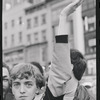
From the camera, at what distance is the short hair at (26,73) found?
121cm

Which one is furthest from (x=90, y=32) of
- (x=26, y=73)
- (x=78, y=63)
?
(x=26, y=73)

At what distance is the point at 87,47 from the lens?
1407 millimetres

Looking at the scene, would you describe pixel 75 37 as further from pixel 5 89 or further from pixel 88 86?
pixel 5 89

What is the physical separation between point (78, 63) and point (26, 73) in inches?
10.8

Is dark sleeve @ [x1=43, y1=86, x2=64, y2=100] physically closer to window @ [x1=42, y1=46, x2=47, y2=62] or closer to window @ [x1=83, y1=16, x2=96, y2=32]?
window @ [x1=42, y1=46, x2=47, y2=62]

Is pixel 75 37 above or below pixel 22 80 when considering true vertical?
above

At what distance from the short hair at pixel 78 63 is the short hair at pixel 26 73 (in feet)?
0.60

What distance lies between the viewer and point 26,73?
1.21 metres

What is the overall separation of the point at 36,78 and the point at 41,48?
0.32 metres

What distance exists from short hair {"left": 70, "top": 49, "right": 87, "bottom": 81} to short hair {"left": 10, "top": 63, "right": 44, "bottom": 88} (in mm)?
183

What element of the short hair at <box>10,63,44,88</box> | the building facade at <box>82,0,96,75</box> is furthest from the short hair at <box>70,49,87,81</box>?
the short hair at <box>10,63,44,88</box>

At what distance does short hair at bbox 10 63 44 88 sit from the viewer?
1208mm

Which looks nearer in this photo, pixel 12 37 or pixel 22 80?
pixel 22 80

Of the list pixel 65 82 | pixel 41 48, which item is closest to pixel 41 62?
pixel 41 48
